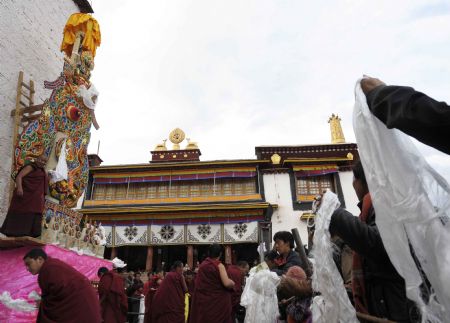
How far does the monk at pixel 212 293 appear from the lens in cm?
401

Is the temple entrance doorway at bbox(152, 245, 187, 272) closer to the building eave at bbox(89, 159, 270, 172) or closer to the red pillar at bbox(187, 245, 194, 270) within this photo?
the red pillar at bbox(187, 245, 194, 270)

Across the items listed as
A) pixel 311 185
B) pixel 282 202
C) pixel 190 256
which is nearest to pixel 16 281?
pixel 190 256

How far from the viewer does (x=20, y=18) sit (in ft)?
16.8

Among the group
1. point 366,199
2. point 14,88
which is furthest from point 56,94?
point 366,199

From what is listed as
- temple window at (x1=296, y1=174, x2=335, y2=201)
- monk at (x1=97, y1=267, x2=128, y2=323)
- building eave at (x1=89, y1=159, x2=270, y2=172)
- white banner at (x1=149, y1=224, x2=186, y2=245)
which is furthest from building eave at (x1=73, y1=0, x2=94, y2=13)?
temple window at (x1=296, y1=174, x2=335, y2=201)

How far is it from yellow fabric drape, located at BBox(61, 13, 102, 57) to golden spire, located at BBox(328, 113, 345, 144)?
14.6m

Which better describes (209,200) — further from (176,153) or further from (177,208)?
(176,153)

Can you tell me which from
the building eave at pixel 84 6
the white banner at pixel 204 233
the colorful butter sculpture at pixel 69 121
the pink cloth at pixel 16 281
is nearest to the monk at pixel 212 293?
the pink cloth at pixel 16 281

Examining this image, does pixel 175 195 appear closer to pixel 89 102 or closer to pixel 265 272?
pixel 89 102

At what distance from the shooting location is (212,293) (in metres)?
4.09

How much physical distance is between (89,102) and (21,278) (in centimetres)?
290

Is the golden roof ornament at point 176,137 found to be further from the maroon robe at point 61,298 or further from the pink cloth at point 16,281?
the maroon robe at point 61,298

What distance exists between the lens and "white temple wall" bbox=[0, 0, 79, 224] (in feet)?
15.3

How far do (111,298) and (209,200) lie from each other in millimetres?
10361
